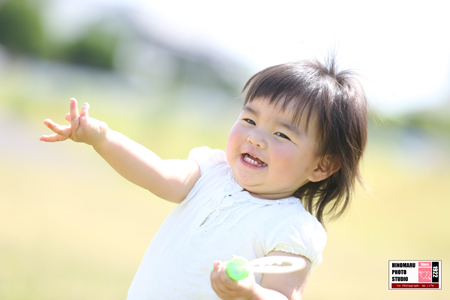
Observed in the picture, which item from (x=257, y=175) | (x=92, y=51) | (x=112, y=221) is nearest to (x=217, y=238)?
(x=257, y=175)

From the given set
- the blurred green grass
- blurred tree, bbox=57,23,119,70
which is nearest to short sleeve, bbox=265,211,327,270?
the blurred green grass

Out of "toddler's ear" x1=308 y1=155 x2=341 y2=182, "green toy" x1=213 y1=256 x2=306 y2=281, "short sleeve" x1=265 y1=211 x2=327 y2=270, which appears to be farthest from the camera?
"toddler's ear" x1=308 y1=155 x2=341 y2=182

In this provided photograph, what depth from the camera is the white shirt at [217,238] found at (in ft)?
4.02

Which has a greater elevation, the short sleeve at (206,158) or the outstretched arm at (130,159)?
the short sleeve at (206,158)

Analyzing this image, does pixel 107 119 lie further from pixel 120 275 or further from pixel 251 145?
pixel 251 145

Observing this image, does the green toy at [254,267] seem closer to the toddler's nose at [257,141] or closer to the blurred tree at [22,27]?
the toddler's nose at [257,141]

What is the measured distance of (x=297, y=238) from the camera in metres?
1.19

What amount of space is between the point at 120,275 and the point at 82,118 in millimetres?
2117

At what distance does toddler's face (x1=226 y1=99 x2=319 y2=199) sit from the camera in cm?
129

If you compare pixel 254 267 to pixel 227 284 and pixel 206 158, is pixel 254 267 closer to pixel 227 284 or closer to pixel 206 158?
pixel 227 284

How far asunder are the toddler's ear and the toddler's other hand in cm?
47

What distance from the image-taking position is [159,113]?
12.7m

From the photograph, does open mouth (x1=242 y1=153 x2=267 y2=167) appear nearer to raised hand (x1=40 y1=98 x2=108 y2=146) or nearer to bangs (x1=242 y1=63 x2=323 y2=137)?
bangs (x1=242 y1=63 x2=323 y2=137)

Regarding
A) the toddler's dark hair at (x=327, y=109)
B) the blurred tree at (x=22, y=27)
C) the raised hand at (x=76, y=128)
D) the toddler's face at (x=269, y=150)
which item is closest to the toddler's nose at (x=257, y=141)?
the toddler's face at (x=269, y=150)
